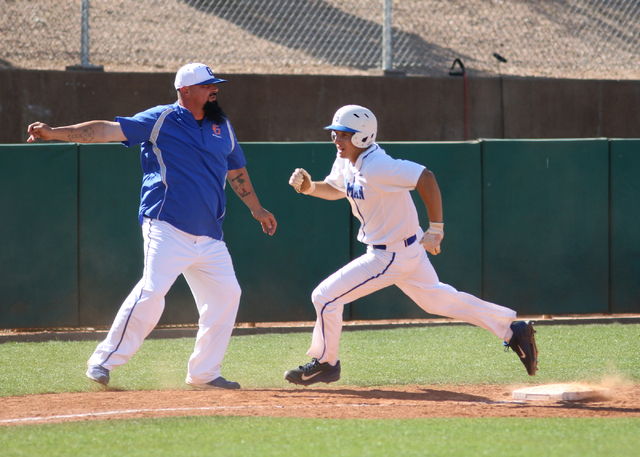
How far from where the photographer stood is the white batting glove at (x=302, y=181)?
18.0 ft

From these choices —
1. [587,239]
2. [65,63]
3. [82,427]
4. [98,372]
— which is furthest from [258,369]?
[65,63]

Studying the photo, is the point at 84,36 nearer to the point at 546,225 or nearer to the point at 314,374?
the point at 546,225

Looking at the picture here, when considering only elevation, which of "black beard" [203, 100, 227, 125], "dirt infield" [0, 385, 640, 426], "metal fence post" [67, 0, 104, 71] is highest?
"metal fence post" [67, 0, 104, 71]

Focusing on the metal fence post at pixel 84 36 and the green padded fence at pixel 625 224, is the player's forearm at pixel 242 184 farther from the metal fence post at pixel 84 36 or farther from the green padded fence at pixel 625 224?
the metal fence post at pixel 84 36

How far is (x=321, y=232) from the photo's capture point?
8516 millimetres

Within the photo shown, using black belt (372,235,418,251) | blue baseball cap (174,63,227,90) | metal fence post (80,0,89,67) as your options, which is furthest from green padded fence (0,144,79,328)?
black belt (372,235,418,251)

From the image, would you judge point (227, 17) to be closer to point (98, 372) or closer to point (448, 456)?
point (98, 372)

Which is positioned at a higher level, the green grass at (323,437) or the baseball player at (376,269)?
the baseball player at (376,269)

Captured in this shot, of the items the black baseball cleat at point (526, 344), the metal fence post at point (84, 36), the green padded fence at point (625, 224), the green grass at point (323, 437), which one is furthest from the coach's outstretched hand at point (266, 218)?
the metal fence post at point (84, 36)

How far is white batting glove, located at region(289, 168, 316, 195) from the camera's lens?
18.0 ft

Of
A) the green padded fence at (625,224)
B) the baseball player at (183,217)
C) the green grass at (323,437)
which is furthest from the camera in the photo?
the green padded fence at (625,224)

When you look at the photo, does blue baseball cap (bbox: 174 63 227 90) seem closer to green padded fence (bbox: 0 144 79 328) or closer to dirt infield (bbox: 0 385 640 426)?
dirt infield (bbox: 0 385 640 426)

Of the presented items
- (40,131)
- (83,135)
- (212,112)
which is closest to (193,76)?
(212,112)

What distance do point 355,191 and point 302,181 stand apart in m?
0.42
